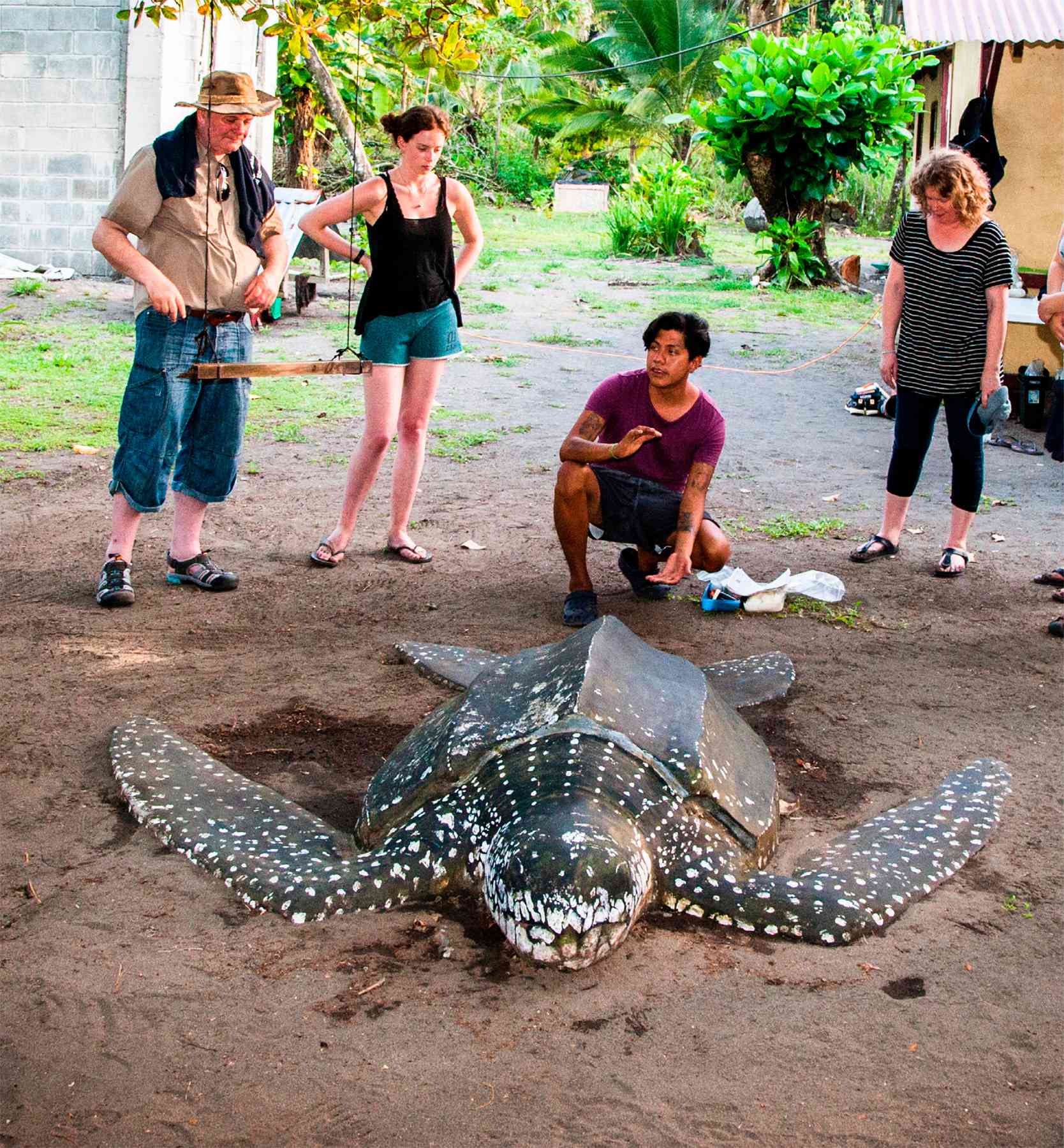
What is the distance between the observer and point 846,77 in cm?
1355

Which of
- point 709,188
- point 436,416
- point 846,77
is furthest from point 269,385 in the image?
point 709,188

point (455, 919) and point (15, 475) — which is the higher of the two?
point (15, 475)

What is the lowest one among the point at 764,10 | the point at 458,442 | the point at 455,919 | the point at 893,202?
the point at 455,919

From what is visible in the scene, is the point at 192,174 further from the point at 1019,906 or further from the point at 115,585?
the point at 1019,906

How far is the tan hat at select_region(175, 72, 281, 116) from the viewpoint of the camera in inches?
152

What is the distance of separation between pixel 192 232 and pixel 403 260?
32.4 inches

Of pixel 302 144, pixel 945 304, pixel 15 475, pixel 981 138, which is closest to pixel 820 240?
pixel 302 144

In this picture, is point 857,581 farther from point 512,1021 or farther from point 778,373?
point 778,373

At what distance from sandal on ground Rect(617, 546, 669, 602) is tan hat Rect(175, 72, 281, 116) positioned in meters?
2.10

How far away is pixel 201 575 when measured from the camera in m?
4.66

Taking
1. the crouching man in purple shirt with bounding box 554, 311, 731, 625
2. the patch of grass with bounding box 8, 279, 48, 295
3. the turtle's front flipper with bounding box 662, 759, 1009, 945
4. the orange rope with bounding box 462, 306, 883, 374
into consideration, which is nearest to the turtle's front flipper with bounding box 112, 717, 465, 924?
the turtle's front flipper with bounding box 662, 759, 1009, 945

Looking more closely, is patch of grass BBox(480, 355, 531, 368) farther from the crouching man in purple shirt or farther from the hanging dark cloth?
the crouching man in purple shirt

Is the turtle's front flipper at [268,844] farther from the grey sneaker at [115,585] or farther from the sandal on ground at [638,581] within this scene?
the sandal on ground at [638,581]

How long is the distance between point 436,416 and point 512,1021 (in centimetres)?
583
